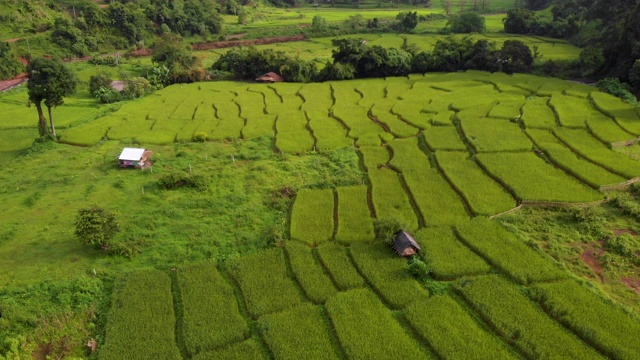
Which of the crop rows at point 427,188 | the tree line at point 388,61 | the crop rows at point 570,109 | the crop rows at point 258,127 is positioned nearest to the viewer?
the crop rows at point 427,188

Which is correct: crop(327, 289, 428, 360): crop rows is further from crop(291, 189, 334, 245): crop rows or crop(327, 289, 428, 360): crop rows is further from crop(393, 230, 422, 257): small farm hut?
crop(291, 189, 334, 245): crop rows

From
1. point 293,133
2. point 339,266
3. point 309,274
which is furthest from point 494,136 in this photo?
point 309,274

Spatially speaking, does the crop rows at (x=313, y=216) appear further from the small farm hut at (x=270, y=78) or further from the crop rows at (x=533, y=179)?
the small farm hut at (x=270, y=78)

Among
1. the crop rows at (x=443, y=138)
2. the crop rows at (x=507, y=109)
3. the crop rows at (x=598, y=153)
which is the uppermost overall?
the crop rows at (x=507, y=109)

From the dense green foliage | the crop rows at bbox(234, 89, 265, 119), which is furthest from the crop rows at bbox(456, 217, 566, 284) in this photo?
the dense green foliage

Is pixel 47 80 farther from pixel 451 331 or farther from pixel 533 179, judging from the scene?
pixel 533 179

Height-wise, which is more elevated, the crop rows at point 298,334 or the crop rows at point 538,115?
the crop rows at point 538,115

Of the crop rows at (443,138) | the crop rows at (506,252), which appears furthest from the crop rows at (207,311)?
the crop rows at (443,138)
